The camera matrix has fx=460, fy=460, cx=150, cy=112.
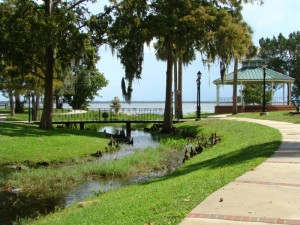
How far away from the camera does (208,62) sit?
30156 millimetres

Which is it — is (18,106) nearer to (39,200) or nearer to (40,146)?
(40,146)

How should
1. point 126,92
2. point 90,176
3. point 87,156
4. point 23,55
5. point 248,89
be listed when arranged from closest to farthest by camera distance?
point 90,176 < point 87,156 < point 23,55 < point 126,92 < point 248,89

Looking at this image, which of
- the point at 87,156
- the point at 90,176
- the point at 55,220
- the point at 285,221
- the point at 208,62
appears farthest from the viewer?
the point at 208,62

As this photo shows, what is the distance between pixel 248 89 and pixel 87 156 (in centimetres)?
3277

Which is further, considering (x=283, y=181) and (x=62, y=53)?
(x=62, y=53)

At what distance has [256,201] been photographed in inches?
292

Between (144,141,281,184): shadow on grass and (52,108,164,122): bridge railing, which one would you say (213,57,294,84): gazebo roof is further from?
(144,141,281,184): shadow on grass

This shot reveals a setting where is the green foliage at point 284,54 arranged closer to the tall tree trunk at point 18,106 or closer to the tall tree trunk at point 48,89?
the tall tree trunk at point 18,106

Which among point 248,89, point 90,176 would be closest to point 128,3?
point 90,176

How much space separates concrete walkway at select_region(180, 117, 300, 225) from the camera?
6.46 metres

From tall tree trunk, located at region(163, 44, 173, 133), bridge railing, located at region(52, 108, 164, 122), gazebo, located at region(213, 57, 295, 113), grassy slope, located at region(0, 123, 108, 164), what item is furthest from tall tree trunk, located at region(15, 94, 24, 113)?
grassy slope, located at region(0, 123, 108, 164)

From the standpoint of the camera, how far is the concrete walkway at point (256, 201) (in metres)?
6.46

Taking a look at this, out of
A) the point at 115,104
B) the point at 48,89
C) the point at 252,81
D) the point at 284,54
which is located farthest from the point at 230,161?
the point at 284,54

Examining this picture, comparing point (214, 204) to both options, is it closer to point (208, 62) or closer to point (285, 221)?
point (285, 221)
